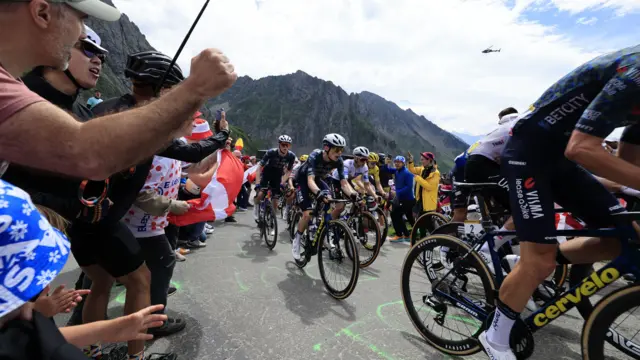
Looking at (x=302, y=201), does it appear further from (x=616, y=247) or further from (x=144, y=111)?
(x=144, y=111)

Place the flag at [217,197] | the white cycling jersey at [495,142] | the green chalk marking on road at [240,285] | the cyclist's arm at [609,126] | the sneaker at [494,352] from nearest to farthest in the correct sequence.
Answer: the cyclist's arm at [609,126] → the sneaker at [494,352] → the flag at [217,197] → the white cycling jersey at [495,142] → the green chalk marking on road at [240,285]

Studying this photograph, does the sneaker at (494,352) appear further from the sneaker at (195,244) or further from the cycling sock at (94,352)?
the sneaker at (195,244)

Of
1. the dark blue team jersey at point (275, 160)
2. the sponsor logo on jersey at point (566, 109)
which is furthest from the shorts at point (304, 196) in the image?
the sponsor logo on jersey at point (566, 109)

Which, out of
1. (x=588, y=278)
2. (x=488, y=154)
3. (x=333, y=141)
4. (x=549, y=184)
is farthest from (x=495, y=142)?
(x=333, y=141)

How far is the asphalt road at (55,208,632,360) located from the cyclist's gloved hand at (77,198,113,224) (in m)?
1.47

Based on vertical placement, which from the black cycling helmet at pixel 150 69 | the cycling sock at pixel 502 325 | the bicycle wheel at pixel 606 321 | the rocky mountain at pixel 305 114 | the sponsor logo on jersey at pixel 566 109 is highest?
the rocky mountain at pixel 305 114

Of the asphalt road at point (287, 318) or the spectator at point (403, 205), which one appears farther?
the spectator at point (403, 205)

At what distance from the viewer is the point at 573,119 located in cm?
215

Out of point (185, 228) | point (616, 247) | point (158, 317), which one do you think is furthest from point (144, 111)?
point (185, 228)

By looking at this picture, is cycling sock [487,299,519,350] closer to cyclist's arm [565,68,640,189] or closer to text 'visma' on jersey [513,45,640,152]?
cyclist's arm [565,68,640,189]

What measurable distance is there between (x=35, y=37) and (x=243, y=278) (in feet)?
13.3

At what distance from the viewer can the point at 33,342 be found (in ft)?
2.34

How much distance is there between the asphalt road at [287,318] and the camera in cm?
283

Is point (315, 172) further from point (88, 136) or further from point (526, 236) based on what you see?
point (88, 136)
